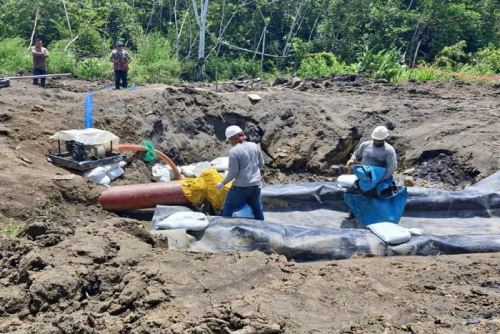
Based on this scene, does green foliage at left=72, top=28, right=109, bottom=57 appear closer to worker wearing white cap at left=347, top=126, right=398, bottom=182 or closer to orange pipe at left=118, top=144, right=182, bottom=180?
orange pipe at left=118, top=144, right=182, bottom=180

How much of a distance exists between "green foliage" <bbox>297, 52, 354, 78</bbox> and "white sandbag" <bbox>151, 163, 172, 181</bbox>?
391 inches

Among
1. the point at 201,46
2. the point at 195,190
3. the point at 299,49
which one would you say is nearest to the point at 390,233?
the point at 195,190

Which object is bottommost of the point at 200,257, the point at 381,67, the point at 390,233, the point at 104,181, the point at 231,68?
the point at 231,68

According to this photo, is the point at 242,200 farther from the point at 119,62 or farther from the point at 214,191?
the point at 119,62

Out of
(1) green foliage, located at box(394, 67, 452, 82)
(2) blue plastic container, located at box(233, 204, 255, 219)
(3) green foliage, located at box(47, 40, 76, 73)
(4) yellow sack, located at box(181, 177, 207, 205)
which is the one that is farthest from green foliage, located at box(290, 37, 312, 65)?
(2) blue plastic container, located at box(233, 204, 255, 219)

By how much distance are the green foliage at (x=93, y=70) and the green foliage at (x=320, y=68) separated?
624 centimetres

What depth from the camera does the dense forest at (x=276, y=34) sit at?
19.7 m

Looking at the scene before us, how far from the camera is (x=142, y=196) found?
8.08m

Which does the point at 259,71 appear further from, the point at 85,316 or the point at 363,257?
the point at 85,316

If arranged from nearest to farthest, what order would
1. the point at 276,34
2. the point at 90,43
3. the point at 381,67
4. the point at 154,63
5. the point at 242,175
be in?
the point at 242,175
the point at 154,63
the point at 381,67
the point at 90,43
the point at 276,34

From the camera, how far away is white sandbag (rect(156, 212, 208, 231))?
6.95 meters

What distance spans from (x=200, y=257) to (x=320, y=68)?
14629mm

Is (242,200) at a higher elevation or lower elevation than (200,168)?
higher

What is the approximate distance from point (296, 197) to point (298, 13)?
48.0 ft
